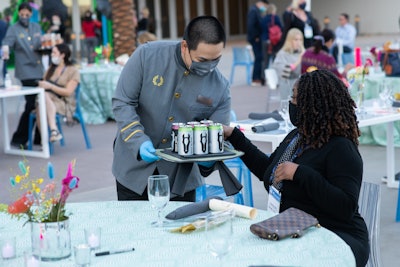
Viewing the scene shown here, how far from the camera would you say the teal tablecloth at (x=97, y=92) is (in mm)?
12227

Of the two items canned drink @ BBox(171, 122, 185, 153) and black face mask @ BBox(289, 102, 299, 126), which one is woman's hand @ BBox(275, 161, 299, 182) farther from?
canned drink @ BBox(171, 122, 185, 153)

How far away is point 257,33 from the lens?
55.4 ft

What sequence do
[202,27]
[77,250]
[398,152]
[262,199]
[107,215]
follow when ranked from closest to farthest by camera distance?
[77,250] < [107,215] < [202,27] < [262,199] < [398,152]

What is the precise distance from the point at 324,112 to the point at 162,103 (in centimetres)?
84

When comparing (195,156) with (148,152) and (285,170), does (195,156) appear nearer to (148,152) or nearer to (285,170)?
(148,152)

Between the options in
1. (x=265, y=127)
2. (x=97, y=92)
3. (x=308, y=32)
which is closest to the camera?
(x=265, y=127)

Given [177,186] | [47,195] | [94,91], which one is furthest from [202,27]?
[94,91]

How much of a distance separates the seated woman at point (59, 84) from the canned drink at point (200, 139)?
6.24 metres

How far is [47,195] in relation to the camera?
305 cm

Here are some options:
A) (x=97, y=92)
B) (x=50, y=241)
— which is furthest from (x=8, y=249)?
(x=97, y=92)

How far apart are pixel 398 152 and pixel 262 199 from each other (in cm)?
276

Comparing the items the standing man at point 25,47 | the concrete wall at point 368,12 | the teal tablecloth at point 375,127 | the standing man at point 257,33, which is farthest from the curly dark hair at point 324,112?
the concrete wall at point 368,12

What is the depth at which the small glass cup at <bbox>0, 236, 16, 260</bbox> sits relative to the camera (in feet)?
9.42

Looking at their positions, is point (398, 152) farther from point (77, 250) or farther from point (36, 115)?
point (77, 250)
